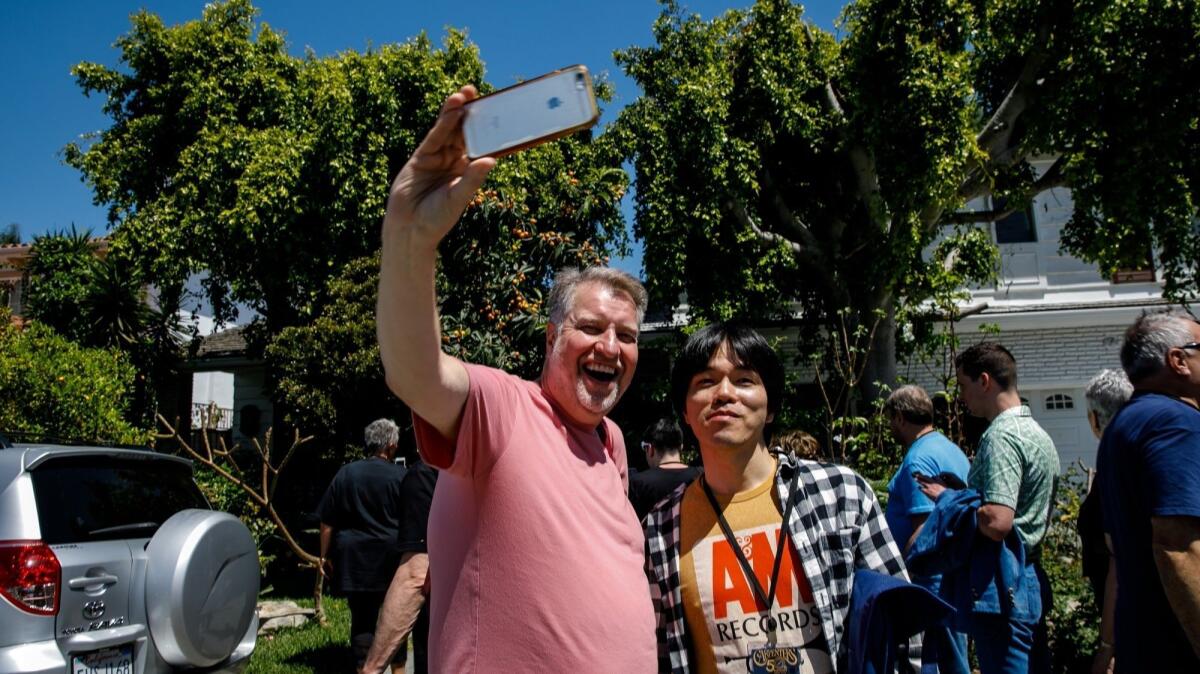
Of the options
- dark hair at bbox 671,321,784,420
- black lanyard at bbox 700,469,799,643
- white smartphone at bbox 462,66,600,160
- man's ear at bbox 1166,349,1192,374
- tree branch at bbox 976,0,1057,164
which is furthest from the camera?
tree branch at bbox 976,0,1057,164

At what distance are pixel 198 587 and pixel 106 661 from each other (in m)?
0.60

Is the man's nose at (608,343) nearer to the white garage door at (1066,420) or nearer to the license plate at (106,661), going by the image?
the license plate at (106,661)

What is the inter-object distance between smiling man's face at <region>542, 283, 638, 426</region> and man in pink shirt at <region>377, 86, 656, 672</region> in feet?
0.27

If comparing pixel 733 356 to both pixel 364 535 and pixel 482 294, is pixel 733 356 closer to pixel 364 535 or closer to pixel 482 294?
pixel 364 535

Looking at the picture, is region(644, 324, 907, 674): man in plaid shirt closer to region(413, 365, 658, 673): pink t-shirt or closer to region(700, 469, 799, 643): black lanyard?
region(700, 469, 799, 643): black lanyard

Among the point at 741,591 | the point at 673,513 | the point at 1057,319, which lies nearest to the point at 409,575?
the point at 673,513

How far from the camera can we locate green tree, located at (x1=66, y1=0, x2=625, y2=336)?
1290 cm

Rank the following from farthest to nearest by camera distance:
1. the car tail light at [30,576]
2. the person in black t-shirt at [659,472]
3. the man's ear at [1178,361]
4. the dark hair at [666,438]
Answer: the dark hair at [666,438], the person in black t-shirt at [659,472], the car tail light at [30,576], the man's ear at [1178,361]

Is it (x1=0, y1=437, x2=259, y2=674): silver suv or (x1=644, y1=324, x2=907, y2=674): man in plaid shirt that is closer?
(x1=644, y1=324, x2=907, y2=674): man in plaid shirt

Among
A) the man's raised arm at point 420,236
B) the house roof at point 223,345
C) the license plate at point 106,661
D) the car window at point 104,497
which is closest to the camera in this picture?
the man's raised arm at point 420,236

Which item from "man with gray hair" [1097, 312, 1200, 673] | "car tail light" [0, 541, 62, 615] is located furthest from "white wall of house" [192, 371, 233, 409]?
"man with gray hair" [1097, 312, 1200, 673]

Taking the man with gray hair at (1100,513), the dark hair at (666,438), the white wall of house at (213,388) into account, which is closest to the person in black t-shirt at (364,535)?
the dark hair at (666,438)

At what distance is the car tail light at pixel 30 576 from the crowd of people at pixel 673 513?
9.52 ft

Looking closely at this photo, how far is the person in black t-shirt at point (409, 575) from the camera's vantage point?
197 inches
